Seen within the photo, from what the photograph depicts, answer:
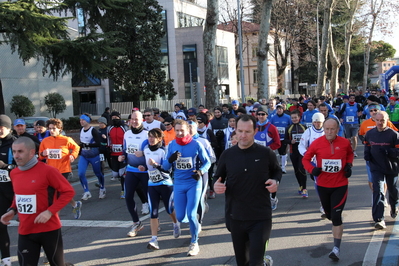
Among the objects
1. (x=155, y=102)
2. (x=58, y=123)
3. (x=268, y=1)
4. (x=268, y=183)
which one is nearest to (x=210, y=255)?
(x=268, y=183)

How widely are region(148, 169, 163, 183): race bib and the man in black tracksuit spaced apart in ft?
7.82

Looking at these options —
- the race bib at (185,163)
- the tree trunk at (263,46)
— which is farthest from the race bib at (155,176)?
the tree trunk at (263,46)

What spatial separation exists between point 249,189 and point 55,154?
5256mm

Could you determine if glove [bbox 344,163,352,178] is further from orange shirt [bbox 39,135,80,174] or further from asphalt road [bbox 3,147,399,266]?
orange shirt [bbox 39,135,80,174]

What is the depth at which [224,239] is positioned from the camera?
6.74 meters

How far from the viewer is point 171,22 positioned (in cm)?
4388

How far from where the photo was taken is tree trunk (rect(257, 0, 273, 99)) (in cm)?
2306

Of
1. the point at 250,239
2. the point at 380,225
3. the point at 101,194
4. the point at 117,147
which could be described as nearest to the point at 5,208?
the point at 250,239

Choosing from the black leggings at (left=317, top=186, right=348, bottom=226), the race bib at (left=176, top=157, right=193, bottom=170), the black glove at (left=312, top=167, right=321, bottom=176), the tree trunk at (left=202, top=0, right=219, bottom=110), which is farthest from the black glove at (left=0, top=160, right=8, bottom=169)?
the tree trunk at (left=202, top=0, right=219, bottom=110)

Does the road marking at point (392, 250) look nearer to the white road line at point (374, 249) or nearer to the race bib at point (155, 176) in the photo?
the white road line at point (374, 249)

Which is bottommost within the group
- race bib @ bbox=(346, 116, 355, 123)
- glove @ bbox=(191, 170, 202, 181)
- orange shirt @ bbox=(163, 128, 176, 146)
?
glove @ bbox=(191, 170, 202, 181)

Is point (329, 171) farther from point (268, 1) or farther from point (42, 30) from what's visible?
point (268, 1)

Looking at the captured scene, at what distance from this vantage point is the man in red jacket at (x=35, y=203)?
4340 millimetres

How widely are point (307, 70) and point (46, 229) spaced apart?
70.0m
